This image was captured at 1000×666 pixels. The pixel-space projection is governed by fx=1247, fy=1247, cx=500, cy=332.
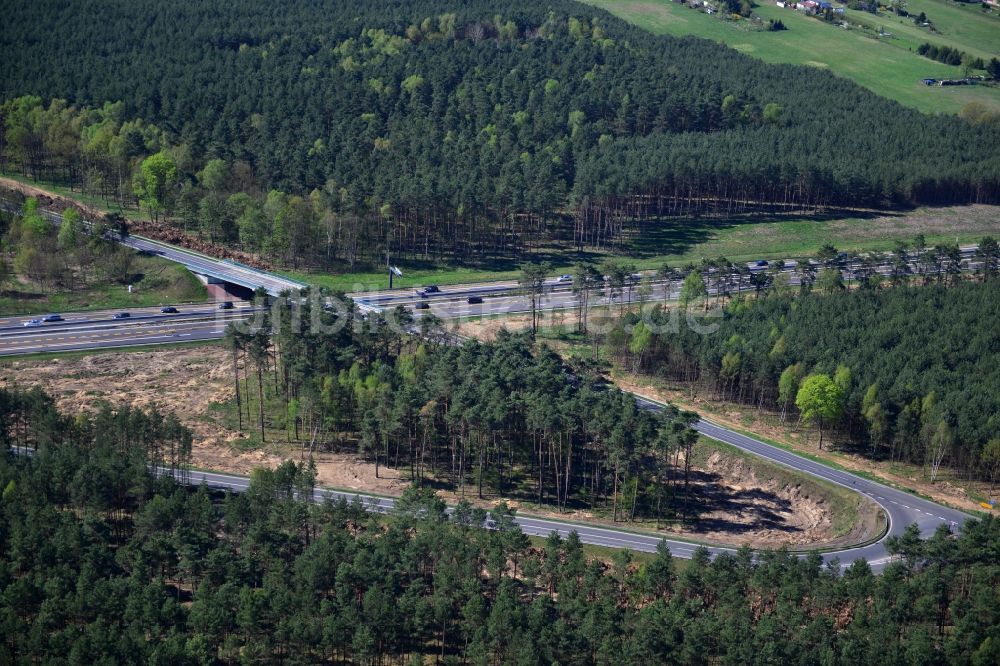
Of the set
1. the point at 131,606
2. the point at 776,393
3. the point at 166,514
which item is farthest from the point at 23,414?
the point at 776,393

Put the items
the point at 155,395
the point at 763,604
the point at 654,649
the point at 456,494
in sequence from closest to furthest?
the point at 654,649 → the point at 763,604 → the point at 456,494 → the point at 155,395

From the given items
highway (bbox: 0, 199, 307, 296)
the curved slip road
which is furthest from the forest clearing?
highway (bbox: 0, 199, 307, 296)

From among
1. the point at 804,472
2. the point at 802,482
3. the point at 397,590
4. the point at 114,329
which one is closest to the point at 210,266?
the point at 114,329

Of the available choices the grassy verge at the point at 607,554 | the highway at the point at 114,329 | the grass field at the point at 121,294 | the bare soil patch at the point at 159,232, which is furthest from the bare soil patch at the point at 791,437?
the grass field at the point at 121,294

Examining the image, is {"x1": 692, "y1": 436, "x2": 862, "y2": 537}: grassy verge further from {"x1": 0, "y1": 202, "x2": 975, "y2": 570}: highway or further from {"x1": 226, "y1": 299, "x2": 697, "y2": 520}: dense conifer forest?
{"x1": 226, "y1": 299, "x2": 697, "y2": 520}: dense conifer forest

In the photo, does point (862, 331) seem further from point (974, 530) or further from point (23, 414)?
point (23, 414)

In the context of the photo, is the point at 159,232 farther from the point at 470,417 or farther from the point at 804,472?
the point at 804,472

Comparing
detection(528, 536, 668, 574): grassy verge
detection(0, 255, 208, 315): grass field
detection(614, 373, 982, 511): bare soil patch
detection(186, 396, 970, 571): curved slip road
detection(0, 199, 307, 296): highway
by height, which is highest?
detection(0, 199, 307, 296): highway
